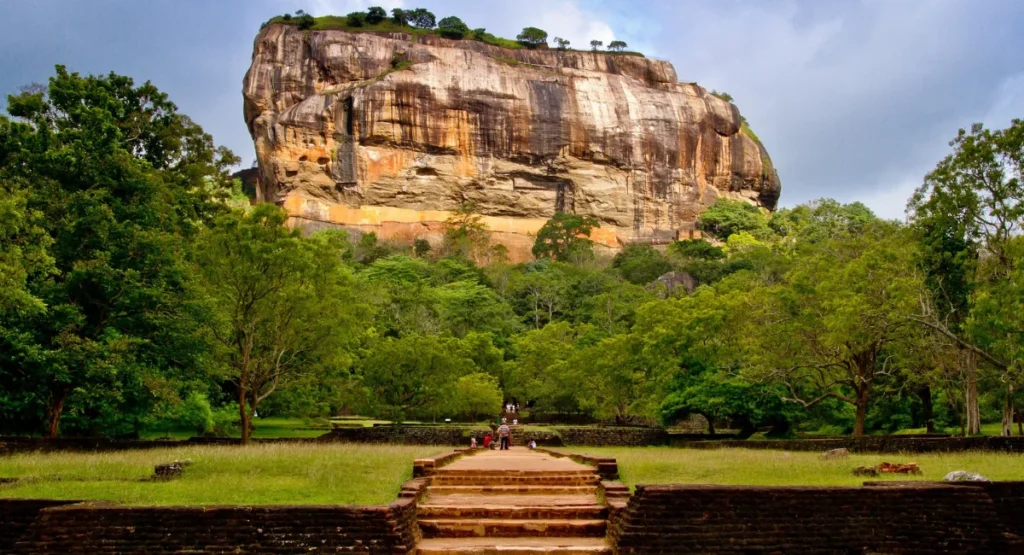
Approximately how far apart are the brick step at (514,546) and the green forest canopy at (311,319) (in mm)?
9271

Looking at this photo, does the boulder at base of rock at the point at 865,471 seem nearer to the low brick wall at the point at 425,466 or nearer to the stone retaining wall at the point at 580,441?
the stone retaining wall at the point at 580,441

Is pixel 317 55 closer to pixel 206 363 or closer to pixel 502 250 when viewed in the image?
pixel 502 250

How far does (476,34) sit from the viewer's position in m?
90.5

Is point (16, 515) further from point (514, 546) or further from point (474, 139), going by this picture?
point (474, 139)

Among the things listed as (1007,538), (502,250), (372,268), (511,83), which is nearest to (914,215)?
(1007,538)

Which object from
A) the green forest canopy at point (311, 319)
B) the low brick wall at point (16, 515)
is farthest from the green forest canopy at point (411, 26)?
the low brick wall at point (16, 515)

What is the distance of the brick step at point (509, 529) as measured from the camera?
10.1 m

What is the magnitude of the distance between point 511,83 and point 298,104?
18805 millimetres

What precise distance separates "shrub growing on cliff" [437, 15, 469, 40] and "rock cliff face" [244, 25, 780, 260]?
2.54 metres

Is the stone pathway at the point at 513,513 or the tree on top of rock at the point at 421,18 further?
the tree on top of rock at the point at 421,18

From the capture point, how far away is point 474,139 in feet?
268

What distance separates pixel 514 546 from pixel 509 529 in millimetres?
745

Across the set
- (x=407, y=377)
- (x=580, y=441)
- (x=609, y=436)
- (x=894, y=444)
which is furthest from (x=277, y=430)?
(x=894, y=444)

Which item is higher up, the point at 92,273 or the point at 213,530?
the point at 92,273
